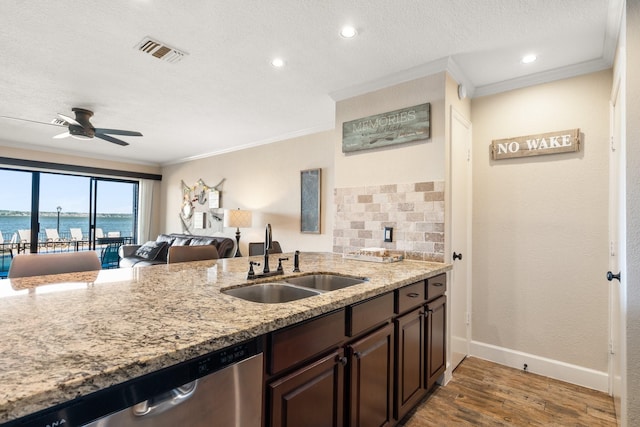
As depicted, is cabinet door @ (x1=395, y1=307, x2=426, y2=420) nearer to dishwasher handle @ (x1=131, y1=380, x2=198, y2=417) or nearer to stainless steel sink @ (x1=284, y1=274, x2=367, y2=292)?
stainless steel sink @ (x1=284, y1=274, x2=367, y2=292)

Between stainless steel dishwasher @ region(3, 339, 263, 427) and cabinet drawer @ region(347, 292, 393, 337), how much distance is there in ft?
1.76

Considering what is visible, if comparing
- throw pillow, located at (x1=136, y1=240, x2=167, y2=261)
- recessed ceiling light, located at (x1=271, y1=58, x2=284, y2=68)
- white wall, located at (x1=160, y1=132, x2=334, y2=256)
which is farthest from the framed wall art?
throw pillow, located at (x1=136, y1=240, x2=167, y2=261)

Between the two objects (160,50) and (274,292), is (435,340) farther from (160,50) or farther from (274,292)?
(160,50)

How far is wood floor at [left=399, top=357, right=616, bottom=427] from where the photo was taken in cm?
197

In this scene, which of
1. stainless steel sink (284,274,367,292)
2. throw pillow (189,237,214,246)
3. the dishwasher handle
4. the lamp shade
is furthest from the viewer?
throw pillow (189,237,214,246)

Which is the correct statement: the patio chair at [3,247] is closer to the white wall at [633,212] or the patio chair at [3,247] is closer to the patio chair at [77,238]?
the patio chair at [77,238]

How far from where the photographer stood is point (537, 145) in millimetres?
2629

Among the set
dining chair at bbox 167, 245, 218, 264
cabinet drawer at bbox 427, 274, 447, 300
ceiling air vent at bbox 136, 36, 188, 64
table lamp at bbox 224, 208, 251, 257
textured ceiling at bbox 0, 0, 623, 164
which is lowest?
cabinet drawer at bbox 427, 274, 447, 300

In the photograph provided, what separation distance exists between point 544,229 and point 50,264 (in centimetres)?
355

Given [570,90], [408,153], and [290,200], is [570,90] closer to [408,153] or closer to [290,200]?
[408,153]

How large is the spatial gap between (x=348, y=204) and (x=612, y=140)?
203 centimetres

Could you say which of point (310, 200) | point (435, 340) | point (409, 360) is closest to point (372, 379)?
point (409, 360)

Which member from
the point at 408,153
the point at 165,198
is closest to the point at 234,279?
the point at 408,153

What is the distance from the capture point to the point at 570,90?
8.29 ft
